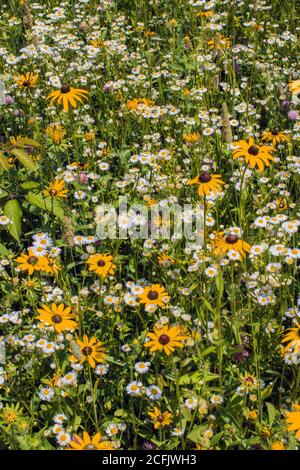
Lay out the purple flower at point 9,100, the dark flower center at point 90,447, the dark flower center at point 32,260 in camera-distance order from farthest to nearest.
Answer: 1. the purple flower at point 9,100
2. the dark flower center at point 32,260
3. the dark flower center at point 90,447

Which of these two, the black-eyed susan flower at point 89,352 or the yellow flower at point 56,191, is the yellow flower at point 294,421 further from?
the yellow flower at point 56,191

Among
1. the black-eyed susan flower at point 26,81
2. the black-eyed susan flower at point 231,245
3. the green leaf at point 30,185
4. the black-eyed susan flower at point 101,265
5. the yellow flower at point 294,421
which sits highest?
the black-eyed susan flower at point 26,81

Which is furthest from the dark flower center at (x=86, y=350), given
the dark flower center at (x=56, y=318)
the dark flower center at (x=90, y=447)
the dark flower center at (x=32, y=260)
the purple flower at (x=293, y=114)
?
the purple flower at (x=293, y=114)

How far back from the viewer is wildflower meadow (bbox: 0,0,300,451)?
2420mm

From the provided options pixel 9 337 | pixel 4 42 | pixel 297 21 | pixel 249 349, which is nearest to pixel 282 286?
pixel 249 349

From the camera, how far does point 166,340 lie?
2367 mm

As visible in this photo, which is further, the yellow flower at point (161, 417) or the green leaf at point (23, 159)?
the green leaf at point (23, 159)

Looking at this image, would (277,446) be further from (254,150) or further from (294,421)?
(254,150)

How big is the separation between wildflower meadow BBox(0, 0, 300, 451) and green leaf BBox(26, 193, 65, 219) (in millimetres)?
12

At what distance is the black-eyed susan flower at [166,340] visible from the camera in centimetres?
234

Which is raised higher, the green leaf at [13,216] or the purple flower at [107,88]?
the purple flower at [107,88]

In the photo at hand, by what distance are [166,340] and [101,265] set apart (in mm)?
555

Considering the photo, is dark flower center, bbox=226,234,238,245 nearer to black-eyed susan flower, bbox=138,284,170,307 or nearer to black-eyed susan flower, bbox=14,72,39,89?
black-eyed susan flower, bbox=138,284,170,307

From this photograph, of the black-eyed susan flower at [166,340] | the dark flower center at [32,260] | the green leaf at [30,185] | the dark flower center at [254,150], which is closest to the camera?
the black-eyed susan flower at [166,340]
